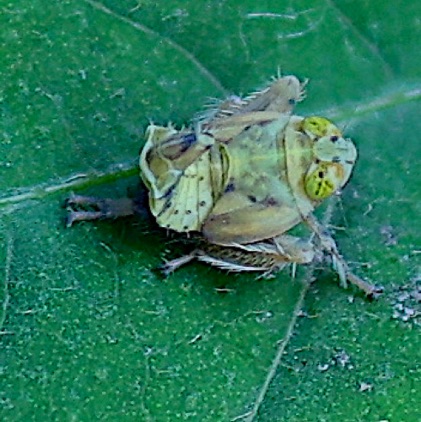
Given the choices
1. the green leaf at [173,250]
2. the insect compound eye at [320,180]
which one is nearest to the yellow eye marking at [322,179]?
the insect compound eye at [320,180]

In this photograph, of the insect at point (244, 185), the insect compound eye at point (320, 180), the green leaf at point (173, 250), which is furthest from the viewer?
the insect compound eye at point (320, 180)

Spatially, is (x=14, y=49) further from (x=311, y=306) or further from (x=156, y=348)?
(x=311, y=306)

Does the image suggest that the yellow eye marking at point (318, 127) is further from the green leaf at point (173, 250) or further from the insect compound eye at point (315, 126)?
the green leaf at point (173, 250)

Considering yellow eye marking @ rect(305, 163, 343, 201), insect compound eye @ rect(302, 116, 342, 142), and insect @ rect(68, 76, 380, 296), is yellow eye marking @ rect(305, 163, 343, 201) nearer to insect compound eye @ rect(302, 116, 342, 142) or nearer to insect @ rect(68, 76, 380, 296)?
insect @ rect(68, 76, 380, 296)

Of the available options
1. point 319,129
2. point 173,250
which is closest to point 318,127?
point 319,129

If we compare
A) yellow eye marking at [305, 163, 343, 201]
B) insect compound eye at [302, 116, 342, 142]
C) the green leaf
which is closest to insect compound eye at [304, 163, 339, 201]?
yellow eye marking at [305, 163, 343, 201]

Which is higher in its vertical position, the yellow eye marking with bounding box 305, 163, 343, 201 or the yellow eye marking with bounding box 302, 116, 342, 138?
the yellow eye marking with bounding box 302, 116, 342, 138

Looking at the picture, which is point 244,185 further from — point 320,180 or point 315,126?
point 315,126
